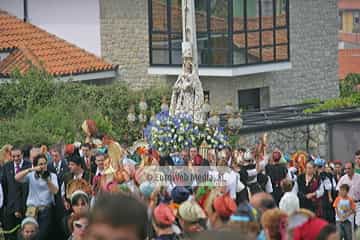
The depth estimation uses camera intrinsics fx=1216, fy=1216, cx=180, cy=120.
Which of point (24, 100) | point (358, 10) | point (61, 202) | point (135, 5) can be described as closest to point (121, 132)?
point (24, 100)

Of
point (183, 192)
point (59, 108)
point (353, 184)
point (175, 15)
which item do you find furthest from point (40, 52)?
point (183, 192)

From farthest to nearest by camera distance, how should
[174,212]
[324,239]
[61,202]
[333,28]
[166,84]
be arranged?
[333,28] < [166,84] < [61,202] < [174,212] < [324,239]

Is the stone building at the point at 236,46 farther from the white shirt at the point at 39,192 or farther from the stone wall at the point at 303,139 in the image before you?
the white shirt at the point at 39,192

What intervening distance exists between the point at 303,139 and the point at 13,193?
12.6m

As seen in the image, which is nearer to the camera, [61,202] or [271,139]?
[61,202]

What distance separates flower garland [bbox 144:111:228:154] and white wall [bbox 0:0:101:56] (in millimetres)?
14243

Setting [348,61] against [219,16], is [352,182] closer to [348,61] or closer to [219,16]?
[219,16]

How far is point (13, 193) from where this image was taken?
47.2 feet

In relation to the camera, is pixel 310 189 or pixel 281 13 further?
pixel 281 13

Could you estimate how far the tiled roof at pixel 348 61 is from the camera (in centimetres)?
5766

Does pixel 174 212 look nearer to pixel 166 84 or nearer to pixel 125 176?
pixel 125 176

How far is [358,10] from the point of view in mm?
83250

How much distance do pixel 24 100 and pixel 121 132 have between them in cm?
229

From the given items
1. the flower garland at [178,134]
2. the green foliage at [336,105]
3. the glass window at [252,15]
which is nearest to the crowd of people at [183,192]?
the flower garland at [178,134]
